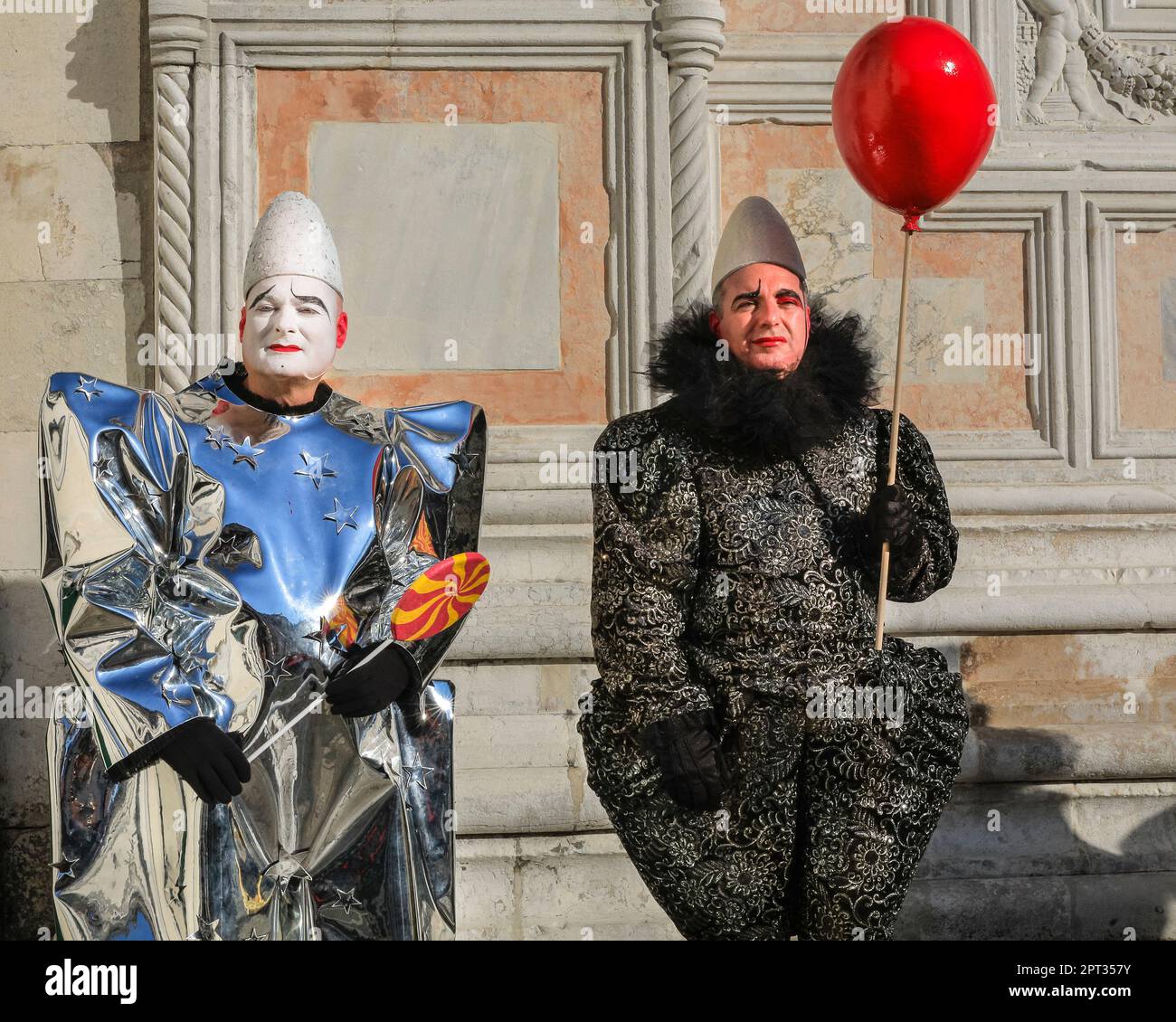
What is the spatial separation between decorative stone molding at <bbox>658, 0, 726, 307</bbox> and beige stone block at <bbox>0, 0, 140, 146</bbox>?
6.39ft

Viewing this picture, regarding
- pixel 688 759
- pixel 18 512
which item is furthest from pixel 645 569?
pixel 18 512

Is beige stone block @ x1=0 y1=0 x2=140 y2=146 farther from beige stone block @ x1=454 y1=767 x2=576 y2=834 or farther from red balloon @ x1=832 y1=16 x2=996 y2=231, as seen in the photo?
red balloon @ x1=832 y1=16 x2=996 y2=231

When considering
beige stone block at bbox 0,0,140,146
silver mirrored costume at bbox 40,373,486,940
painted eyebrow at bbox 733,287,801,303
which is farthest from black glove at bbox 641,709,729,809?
beige stone block at bbox 0,0,140,146

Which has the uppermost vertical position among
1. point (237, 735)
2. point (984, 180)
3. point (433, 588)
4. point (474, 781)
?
point (984, 180)

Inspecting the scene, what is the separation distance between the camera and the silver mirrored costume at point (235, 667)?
2988 millimetres

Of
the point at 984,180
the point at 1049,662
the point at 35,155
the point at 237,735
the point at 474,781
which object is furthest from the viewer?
the point at 984,180

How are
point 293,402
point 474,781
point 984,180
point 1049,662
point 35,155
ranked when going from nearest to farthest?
point 293,402, point 474,781, point 1049,662, point 35,155, point 984,180

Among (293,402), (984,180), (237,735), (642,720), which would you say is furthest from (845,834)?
(984,180)

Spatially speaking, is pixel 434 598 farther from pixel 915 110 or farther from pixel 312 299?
pixel 915 110

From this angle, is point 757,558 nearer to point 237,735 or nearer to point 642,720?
point 642,720

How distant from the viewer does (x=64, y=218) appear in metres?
5.32

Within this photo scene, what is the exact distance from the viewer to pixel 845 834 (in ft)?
9.96

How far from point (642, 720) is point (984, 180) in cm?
344

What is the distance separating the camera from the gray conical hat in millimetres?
3361
